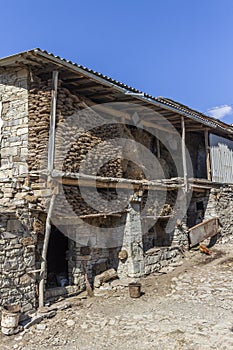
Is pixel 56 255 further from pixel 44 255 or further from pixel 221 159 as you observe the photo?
pixel 221 159

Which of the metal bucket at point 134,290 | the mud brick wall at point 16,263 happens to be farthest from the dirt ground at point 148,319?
the mud brick wall at point 16,263

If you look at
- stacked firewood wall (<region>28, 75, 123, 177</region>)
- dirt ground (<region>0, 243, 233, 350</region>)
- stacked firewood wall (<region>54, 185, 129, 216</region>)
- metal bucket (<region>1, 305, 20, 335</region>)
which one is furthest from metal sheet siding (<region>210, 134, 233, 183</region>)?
metal bucket (<region>1, 305, 20, 335</region>)

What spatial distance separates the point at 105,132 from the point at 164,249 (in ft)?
15.2

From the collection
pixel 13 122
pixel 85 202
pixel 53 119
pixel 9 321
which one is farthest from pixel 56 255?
pixel 53 119

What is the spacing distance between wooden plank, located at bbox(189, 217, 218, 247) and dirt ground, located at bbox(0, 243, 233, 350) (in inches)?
96.1

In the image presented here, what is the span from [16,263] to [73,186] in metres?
2.36

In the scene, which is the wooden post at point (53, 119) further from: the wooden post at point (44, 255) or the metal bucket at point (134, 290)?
the metal bucket at point (134, 290)

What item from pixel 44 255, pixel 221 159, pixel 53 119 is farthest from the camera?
pixel 221 159

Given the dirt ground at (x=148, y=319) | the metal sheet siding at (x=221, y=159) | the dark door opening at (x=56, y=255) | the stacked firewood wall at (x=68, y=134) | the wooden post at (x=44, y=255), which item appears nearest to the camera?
the dirt ground at (x=148, y=319)

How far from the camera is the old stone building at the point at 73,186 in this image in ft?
23.9

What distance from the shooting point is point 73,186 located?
8.12 metres

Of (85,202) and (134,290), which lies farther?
(85,202)

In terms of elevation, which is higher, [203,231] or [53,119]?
[53,119]

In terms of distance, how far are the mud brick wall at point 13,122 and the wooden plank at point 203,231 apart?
23.9ft
